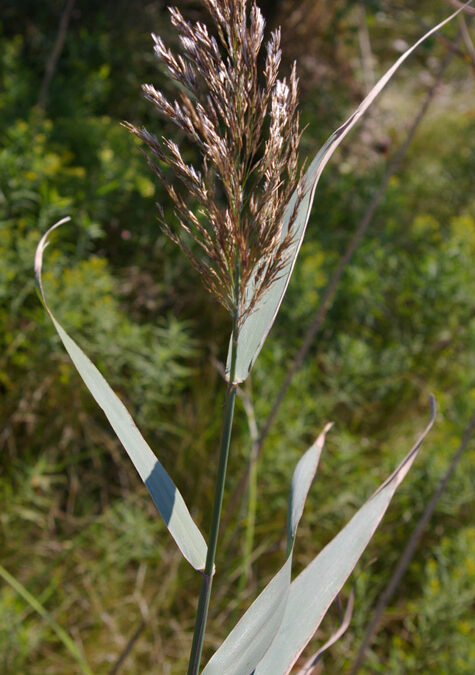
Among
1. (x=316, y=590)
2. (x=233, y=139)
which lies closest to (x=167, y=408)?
(x=316, y=590)

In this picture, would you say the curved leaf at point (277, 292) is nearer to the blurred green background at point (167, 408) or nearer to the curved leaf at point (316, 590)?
the curved leaf at point (316, 590)

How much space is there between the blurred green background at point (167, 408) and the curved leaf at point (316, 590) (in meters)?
0.72

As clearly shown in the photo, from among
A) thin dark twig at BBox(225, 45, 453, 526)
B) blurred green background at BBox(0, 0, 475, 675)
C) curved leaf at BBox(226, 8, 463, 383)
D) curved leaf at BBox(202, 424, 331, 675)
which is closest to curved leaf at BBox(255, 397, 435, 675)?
curved leaf at BBox(202, 424, 331, 675)

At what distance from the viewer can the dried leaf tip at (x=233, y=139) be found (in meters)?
0.48

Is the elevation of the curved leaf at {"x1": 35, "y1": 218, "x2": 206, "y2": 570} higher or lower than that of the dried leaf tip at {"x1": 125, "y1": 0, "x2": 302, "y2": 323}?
lower

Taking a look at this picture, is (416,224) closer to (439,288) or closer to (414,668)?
(439,288)

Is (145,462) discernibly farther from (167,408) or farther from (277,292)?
(167,408)

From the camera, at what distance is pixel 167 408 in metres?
2.20

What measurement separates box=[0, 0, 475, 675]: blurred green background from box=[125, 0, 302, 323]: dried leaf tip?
89 cm

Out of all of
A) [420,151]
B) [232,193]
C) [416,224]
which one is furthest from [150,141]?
[420,151]

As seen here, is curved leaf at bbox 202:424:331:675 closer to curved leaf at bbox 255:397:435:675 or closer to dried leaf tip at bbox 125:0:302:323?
curved leaf at bbox 255:397:435:675

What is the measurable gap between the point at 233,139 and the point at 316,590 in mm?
386

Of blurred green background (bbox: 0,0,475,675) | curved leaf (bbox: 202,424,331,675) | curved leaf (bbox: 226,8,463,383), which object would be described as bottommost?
blurred green background (bbox: 0,0,475,675)

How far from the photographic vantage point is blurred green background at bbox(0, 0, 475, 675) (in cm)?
173
